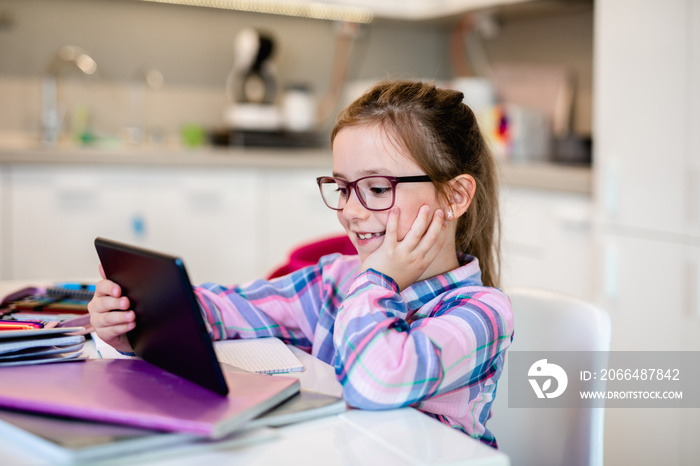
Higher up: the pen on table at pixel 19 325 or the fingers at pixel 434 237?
the fingers at pixel 434 237

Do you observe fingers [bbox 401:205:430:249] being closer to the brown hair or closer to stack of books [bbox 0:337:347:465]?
the brown hair

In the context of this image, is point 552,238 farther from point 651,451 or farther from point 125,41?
point 125,41

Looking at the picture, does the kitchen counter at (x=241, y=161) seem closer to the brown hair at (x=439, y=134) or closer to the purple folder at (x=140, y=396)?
the brown hair at (x=439, y=134)

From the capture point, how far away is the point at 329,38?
12.4 ft

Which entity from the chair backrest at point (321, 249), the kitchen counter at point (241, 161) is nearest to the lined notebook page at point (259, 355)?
the chair backrest at point (321, 249)

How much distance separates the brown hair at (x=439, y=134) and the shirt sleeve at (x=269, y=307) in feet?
0.77

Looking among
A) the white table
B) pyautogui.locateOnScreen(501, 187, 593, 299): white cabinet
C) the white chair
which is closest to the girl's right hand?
the white table

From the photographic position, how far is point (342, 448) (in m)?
0.66

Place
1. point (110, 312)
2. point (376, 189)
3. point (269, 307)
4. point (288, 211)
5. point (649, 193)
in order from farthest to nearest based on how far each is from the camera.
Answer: point (288, 211) < point (649, 193) < point (269, 307) < point (376, 189) < point (110, 312)

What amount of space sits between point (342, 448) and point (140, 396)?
0.20 m

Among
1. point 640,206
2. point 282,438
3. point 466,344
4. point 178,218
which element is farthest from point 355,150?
point 178,218

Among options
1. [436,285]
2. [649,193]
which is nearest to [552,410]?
[436,285]

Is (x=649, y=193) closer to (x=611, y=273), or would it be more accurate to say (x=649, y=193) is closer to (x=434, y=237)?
(x=611, y=273)

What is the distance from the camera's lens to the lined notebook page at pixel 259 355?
0.90m
